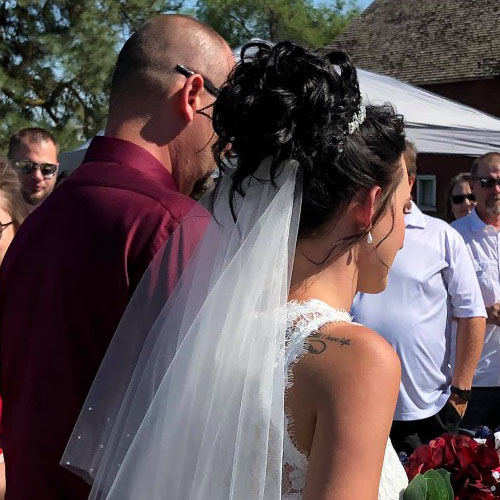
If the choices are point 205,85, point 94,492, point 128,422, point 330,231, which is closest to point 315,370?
point 330,231

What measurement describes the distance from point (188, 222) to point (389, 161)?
0.47 meters

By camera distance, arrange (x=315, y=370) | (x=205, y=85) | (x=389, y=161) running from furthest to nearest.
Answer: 1. (x=205, y=85)
2. (x=389, y=161)
3. (x=315, y=370)

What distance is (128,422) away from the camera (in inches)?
68.4

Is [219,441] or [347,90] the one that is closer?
[219,441]

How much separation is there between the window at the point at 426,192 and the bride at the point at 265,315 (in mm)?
25957

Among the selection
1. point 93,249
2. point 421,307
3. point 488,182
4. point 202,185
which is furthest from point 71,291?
point 488,182

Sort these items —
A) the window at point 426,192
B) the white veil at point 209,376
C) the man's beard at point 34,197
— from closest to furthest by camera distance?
the white veil at point 209,376
the man's beard at point 34,197
the window at point 426,192

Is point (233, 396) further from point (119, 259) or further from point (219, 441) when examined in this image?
point (119, 259)

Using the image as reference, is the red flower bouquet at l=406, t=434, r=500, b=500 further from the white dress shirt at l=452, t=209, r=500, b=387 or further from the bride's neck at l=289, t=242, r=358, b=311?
the white dress shirt at l=452, t=209, r=500, b=387

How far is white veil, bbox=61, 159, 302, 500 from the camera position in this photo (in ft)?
5.17

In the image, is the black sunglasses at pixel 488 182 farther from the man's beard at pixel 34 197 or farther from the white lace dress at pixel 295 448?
the white lace dress at pixel 295 448

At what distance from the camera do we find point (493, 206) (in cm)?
526

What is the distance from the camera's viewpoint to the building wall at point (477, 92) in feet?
83.9

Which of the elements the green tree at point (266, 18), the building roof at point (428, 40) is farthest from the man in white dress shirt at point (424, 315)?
the green tree at point (266, 18)
